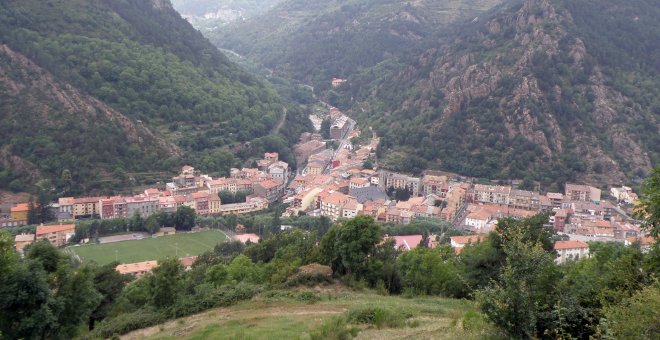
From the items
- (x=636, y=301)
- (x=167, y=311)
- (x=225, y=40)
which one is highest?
(x=225, y=40)

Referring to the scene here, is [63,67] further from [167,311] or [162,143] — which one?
[167,311]

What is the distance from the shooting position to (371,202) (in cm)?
4903

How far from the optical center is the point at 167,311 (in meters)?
16.2

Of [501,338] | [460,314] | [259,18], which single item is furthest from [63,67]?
[259,18]

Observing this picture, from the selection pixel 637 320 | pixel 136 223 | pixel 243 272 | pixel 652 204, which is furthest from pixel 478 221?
pixel 637 320

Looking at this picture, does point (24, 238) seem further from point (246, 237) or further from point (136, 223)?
point (246, 237)

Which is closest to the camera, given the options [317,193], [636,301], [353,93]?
[636,301]

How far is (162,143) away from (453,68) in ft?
127

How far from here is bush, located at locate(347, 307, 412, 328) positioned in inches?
511

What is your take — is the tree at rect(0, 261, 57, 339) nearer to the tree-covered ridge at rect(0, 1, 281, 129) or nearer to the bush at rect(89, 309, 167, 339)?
the bush at rect(89, 309, 167, 339)

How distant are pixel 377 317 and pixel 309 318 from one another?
209 centimetres

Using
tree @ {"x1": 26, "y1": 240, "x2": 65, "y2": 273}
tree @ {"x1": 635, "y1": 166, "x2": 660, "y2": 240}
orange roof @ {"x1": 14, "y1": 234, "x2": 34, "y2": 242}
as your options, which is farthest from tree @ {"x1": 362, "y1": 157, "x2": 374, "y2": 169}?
tree @ {"x1": 635, "y1": 166, "x2": 660, "y2": 240}

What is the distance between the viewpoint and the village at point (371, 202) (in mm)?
40656

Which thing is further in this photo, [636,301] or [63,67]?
[63,67]
